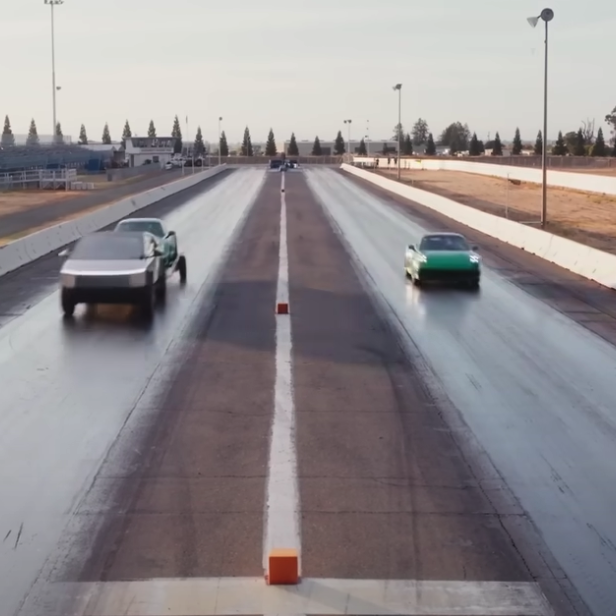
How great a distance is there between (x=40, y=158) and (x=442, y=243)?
2509 inches

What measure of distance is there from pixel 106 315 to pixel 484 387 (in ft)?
28.4

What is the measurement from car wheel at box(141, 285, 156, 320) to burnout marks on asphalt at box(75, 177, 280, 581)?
184 cm

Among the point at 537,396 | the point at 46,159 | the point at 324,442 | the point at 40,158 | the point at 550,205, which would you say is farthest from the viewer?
the point at 46,159

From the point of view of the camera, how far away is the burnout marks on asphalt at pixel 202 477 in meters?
7.97

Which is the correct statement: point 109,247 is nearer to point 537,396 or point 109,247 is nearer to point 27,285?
point 27,285

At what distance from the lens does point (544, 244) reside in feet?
107

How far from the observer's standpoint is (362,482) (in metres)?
9.88

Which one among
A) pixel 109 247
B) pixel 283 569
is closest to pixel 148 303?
pixel 109 247

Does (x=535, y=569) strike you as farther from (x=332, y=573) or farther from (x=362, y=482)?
(x=362, y=482)

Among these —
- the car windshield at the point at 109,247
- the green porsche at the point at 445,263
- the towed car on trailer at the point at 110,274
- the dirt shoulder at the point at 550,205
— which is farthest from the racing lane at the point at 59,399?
the dirt shoulder at the point at 550,205

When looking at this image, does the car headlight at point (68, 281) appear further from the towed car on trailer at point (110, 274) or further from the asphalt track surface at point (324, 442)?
the asphalt track surface at point (324, 442)

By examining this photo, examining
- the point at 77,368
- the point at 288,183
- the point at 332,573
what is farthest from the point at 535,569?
the point at 288,183

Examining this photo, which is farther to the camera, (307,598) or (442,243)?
(442,243)

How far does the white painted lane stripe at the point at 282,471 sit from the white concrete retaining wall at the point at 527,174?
51.8m
